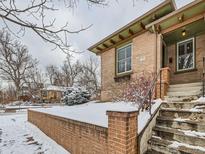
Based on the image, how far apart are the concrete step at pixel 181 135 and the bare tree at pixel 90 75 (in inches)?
1141

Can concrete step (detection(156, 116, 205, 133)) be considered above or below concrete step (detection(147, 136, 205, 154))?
above

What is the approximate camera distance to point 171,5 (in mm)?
7809

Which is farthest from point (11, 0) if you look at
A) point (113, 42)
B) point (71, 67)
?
point (71, 67)

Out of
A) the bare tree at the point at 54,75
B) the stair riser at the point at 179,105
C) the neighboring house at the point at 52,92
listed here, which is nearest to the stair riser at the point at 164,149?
the stair riser at the point at 179,105

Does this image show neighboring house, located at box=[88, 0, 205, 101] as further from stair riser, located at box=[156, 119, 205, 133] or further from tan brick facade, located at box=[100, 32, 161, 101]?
stair riser, located at box=[156, 119, 205, 133]

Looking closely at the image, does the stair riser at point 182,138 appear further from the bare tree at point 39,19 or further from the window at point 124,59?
the window at point 124,59

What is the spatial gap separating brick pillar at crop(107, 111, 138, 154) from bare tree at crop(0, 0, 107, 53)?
219 centimetres

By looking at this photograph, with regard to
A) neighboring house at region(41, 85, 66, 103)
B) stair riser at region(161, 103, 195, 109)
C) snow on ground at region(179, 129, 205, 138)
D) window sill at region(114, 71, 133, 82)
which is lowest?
neighboring house at region(41, 85, 66, 103)

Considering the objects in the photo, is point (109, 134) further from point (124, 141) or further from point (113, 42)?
point (113, 42)

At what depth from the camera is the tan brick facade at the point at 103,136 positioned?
3.05m

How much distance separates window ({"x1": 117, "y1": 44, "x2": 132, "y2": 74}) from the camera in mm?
10148

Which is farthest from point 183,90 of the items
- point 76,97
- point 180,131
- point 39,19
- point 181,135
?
point 76,97

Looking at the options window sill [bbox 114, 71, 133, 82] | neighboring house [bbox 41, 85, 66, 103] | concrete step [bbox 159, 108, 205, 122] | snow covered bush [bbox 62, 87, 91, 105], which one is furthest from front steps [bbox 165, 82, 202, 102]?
neighboring house [bbox 41, 85, 66, 103]

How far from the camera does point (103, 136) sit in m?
3.61
